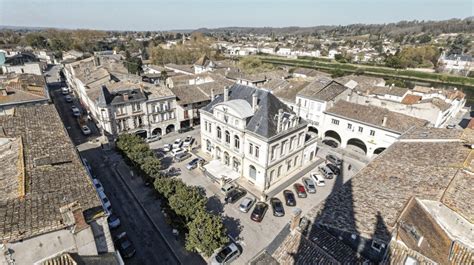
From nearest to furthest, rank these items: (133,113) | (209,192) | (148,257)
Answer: (148,257) < (209,192) < (133,113)

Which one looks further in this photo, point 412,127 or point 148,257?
point 412,127

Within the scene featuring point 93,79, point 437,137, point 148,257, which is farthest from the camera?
point 93,79

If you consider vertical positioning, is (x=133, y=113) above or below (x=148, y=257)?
above

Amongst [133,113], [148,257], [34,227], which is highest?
[34,227]

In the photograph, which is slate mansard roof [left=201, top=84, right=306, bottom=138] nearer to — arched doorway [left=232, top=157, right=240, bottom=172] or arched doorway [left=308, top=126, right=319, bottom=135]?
arched doorway [left=232, top=157, right=240, bottom=172]

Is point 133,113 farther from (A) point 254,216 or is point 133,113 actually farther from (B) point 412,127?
(B) point 412,127

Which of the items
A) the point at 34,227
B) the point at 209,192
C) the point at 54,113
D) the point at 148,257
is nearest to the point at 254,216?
the point at 209,192

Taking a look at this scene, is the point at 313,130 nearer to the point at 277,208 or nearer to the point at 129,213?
the point at 277,208

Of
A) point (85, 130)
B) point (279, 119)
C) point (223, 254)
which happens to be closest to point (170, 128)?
point (85, 130)
